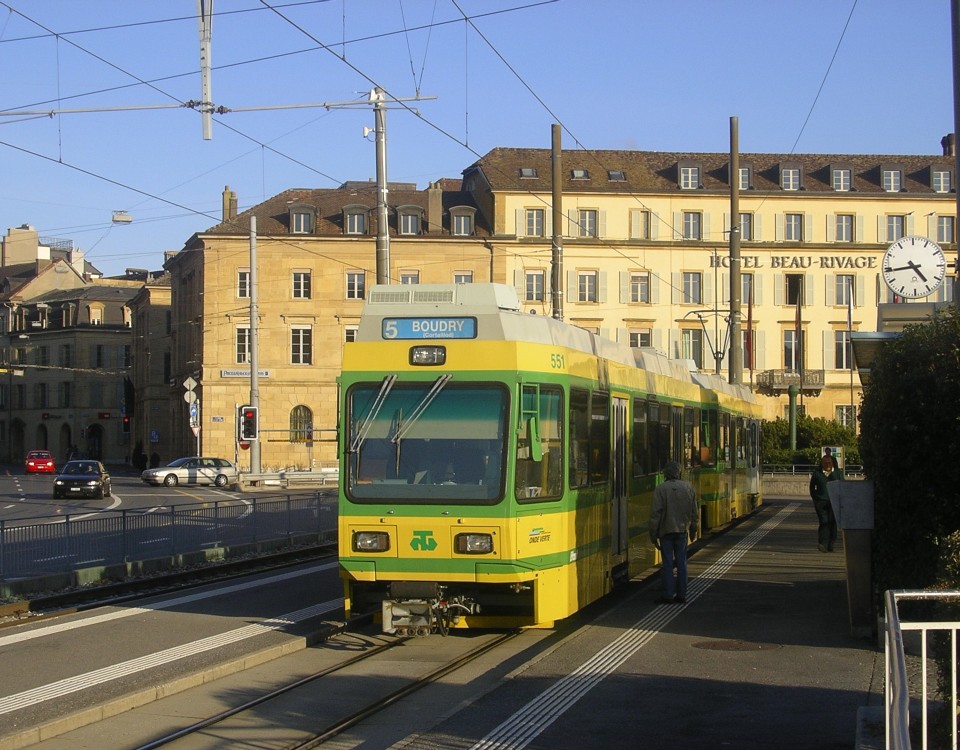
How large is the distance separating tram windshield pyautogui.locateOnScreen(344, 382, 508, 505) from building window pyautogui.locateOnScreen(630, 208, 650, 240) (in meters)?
62.9

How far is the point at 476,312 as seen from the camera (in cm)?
1281

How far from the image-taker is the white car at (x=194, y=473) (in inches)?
2398

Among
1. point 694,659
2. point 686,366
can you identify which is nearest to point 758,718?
point 694,659

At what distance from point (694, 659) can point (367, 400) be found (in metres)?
3.87

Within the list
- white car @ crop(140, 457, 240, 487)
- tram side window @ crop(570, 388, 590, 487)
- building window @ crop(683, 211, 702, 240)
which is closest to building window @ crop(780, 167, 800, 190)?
building window @ crop(683, 211, 702, 240)

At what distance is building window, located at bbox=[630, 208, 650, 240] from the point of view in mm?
74312

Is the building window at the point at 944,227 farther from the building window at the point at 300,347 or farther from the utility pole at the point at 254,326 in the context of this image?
the utility pole at the point at 254,326

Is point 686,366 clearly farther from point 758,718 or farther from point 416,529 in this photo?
point 758,718

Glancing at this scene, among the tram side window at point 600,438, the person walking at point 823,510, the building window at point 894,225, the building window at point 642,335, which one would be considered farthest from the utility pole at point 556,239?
the building window at point 894,225

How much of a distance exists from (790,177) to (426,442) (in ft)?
224

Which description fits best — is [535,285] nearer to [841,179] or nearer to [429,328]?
[841,179]

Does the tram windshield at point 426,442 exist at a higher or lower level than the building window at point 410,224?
lower

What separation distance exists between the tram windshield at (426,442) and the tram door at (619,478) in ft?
11.8

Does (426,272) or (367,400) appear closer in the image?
(367,400)
